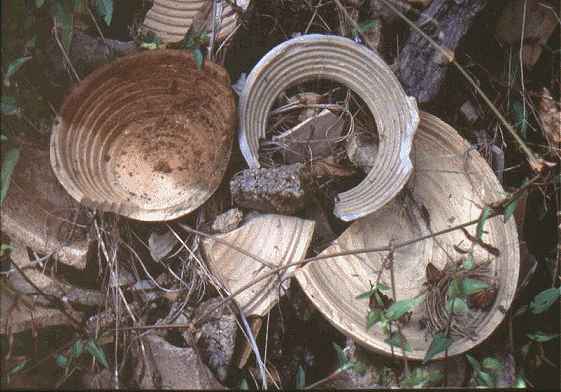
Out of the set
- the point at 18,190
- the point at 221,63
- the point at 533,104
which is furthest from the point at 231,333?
the point at 533,104

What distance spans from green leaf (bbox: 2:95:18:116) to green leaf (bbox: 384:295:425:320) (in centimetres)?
130

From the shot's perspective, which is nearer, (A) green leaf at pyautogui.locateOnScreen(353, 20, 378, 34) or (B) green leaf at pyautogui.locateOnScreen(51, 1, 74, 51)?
(B) green leaf at pyautogui.locateOnScreen(51, 1, 74, 51)

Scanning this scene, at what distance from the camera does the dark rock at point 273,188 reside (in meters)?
1.79

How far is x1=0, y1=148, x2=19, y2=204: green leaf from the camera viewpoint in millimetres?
1638

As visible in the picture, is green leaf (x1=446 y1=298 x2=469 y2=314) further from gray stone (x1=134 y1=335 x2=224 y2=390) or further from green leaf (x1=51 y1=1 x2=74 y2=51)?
green leaf (x1=51 y1=1 x2=74 y2=51)

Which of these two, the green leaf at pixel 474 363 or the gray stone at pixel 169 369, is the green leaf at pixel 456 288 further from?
the gray stone at pixel 169 369

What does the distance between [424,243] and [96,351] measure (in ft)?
3.73

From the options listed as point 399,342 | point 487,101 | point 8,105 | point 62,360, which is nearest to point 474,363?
point 399,342

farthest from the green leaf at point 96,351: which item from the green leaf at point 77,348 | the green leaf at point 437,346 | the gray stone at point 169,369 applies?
the green leaf at point 437,346

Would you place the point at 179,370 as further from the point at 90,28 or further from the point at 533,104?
the point at 533,104

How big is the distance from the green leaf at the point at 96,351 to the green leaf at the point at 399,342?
0.85 m

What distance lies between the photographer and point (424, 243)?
196 centimetres

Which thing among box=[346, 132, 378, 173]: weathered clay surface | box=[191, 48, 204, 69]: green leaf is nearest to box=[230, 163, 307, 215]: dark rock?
box=[346, 132, 378, 173]: weathered clay surface

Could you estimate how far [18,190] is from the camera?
1.78m
